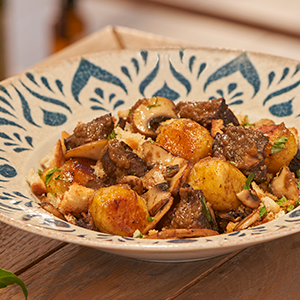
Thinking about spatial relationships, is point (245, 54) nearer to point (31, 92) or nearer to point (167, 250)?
point (31, 92)

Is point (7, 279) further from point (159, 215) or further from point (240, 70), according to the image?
point (240, 70)

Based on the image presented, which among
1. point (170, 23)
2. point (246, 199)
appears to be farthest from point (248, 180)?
point (170, 23)

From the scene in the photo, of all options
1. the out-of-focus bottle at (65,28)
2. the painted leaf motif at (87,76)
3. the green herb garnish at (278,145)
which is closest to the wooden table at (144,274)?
the green herb garnish at (278,145)

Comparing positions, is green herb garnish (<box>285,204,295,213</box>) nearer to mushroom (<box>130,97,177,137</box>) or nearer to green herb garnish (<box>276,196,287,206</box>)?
green herb garnish (<box>276,196,287,206</box>)

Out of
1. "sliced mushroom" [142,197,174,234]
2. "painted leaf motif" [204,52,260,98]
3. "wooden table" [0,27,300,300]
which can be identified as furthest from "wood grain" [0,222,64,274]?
"painted leaf motif" [204,52,260,98]

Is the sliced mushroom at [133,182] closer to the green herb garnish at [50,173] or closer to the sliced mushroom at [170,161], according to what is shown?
the sliced mushroom at [170,161]

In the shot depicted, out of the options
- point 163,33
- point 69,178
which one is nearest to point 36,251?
point 69,178
